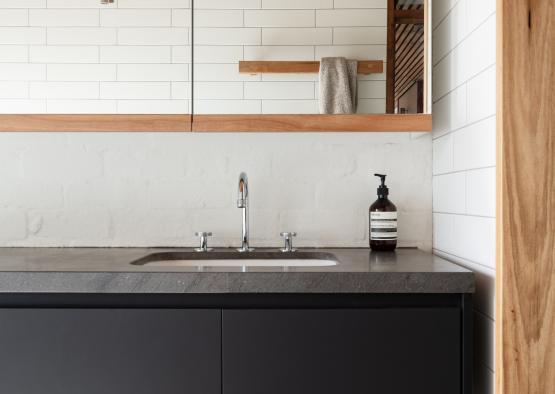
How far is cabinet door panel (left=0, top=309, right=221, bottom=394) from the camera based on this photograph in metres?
1.13

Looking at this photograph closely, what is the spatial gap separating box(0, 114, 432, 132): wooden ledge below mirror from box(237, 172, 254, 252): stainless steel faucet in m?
0.17

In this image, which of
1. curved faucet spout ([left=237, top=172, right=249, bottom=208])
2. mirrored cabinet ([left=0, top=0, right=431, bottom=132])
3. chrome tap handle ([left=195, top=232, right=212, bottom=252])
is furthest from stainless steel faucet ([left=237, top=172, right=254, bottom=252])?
mirrored cabinet ([left=0, top=0, right=431, bottom=132])

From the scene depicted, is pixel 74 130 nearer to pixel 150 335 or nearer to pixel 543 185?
pixel 150 335

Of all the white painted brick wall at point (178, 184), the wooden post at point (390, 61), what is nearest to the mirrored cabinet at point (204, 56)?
the wooden post at point (390, 61)

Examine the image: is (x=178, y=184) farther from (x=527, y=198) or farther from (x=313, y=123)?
(x=527, y=198)

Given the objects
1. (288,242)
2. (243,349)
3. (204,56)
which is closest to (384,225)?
(288,242)

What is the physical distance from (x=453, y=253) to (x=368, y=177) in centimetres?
39

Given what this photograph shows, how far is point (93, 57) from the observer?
1562 millimetres

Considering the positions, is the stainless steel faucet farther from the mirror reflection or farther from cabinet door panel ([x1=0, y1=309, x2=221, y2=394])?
cabinet door panel ([x1=0, y1=309, x2=221, y2=394])

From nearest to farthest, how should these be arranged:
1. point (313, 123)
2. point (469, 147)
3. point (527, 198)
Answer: point (527, 198) < point (469, 147) < point (313, 123)

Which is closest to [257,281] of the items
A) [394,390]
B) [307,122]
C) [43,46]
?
[394,390]

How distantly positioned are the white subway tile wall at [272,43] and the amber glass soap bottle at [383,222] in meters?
0.36

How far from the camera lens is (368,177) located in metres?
1.70

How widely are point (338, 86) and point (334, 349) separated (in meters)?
0.79
